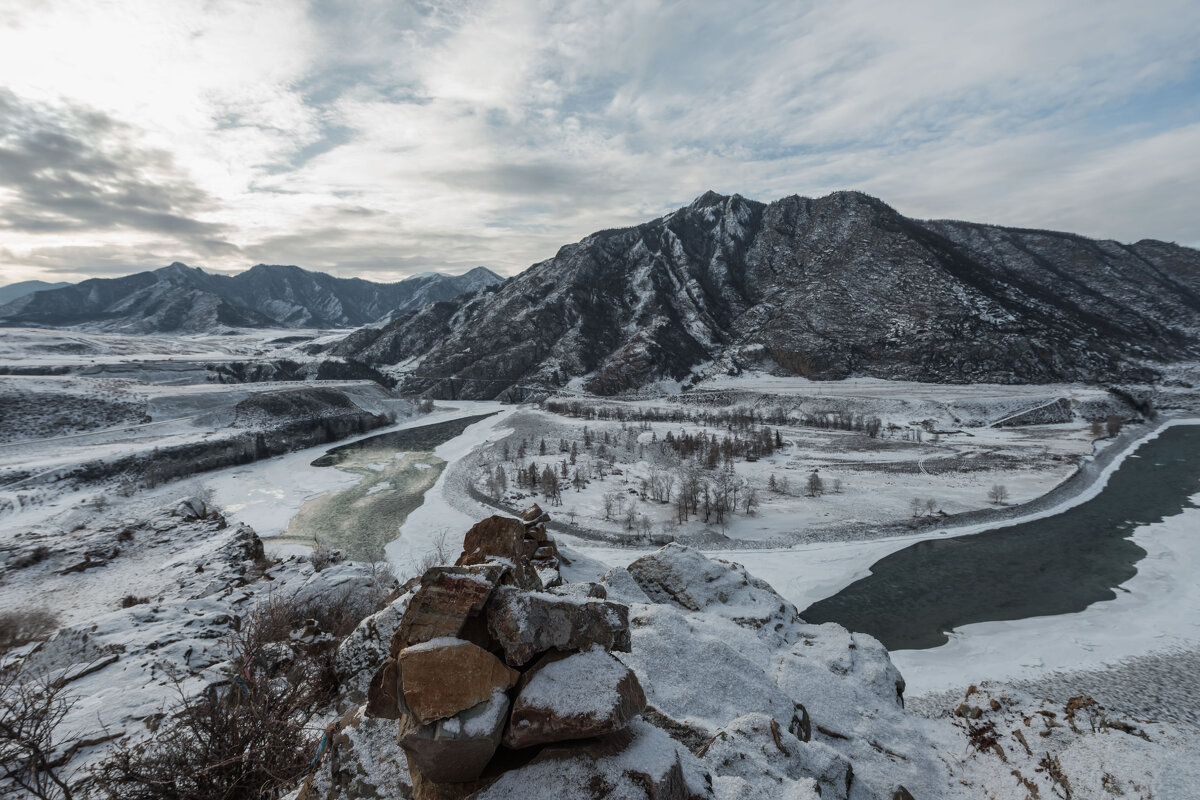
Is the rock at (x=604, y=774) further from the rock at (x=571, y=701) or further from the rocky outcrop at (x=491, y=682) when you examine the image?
the rock at (x=571, y=701)

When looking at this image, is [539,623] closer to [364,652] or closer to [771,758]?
[364,652]

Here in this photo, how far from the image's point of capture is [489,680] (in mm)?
5664

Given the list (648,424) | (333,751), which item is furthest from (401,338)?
(333,751)

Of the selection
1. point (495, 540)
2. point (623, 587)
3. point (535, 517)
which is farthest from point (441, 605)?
point (535, 517)

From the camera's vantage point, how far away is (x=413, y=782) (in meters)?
5.77

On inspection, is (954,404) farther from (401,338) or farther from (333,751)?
(401,338)

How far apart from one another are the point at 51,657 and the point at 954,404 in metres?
113

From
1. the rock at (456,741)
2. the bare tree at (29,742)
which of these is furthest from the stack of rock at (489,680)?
the bare tree at (29,742)

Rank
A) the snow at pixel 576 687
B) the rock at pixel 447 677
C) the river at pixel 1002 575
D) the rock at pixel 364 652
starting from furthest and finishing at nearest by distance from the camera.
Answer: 1. the river at pixel 1002 575
2. the rock at pixel 364 652
3. the snow at pixel 576 687
4. the rock at pixel 447 677

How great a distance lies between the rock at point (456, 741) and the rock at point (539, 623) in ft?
2.19

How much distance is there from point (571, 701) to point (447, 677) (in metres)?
1.56

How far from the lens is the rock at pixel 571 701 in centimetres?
561

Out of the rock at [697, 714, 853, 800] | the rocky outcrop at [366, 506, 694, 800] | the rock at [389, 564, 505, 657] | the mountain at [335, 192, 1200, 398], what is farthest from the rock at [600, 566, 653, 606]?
the mountain at [335, 192, 1200, 398]

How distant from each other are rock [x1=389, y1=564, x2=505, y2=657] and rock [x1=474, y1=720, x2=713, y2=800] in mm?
1809
